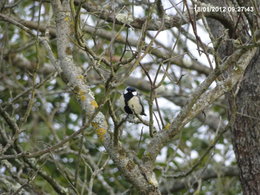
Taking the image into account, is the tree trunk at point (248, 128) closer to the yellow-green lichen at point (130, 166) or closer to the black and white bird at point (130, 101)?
the black and white bird at point (130, 101)

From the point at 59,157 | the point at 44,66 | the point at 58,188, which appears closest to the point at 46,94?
the point at 44,66

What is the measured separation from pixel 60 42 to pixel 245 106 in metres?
1.33

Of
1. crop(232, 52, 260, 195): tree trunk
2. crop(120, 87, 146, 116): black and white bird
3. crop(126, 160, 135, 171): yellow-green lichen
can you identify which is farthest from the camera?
crop(120, 87, 146, 116): black and white bird

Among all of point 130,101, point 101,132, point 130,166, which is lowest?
point 130,166

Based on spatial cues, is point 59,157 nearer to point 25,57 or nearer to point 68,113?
point 68,113

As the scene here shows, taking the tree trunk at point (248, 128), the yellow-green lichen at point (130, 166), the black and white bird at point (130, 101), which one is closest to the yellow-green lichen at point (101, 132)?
the yellow-green lichen at point (130, 166)

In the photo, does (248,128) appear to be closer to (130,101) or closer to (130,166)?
(130,101)

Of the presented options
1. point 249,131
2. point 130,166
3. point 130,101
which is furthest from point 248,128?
point 130,166

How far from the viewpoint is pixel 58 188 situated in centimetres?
338

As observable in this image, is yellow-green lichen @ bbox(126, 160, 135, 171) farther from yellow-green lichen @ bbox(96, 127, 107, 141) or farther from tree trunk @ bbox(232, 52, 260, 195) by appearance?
tree trunk @ bbox(232, 52, 260, 195)

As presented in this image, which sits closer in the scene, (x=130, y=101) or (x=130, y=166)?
(x=130, y=166)

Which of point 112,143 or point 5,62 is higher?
point 5,62

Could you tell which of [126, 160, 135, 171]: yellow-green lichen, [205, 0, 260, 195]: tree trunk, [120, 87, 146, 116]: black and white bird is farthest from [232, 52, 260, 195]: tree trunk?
[126, 160, 135, 171]: yellow-green lichen

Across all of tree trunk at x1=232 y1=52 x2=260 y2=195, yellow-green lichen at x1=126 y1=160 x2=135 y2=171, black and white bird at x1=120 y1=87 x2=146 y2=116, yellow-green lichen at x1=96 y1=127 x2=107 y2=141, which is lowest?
yellow-green lichen at x1=126 y1=160 x2=135 y2=171
